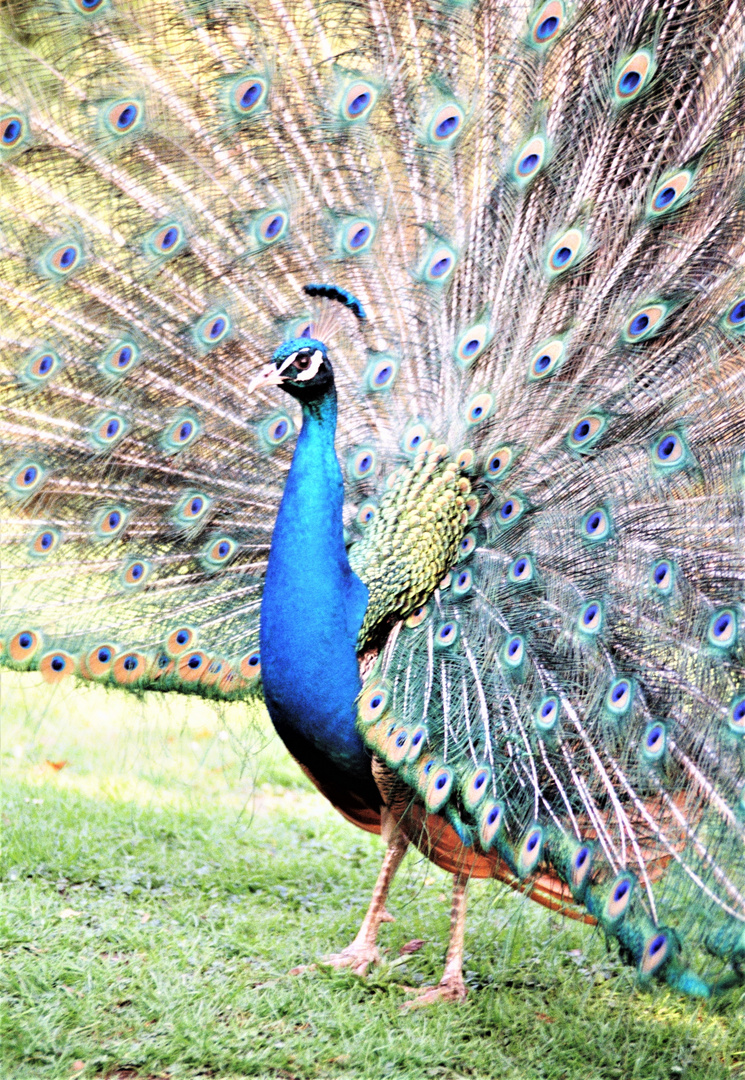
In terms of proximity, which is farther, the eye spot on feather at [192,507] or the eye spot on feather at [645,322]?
the eye spot on feather at [192,507]

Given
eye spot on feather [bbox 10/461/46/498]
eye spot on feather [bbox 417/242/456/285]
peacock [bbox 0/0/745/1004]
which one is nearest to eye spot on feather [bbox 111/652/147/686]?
peacock [bbox 0/0/745/1004]

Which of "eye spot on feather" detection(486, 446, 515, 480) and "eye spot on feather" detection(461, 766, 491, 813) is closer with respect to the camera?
"eye spot on feather" detection(461, 766, 491, 813)

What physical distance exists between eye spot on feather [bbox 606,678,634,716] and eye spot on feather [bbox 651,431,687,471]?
0.49m

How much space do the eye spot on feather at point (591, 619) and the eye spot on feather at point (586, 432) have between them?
0.37m

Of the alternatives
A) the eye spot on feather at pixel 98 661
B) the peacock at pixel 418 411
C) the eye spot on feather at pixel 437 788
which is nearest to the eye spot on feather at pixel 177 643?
the peacock at pixel 418 411

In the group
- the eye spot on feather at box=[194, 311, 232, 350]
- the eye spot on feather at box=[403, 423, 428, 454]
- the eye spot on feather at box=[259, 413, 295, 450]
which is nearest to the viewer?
the eye spot on feather at box=[403, 423, 428, 454]

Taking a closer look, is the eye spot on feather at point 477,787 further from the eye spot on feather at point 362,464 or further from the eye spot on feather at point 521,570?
the eye spot on feather at point 362,464

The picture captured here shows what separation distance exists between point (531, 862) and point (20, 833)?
1957 mm

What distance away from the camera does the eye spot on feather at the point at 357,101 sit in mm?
2990

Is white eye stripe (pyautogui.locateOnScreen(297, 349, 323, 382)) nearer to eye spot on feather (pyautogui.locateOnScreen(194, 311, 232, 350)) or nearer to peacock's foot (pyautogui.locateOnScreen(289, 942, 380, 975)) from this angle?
eye spot on feather (pyautogui.locateOnScreen(194, 311, 232, 350))

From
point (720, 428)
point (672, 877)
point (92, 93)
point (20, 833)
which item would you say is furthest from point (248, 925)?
point (92, 93)

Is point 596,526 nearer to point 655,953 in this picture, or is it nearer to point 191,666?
point 655,953

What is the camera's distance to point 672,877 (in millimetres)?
2350

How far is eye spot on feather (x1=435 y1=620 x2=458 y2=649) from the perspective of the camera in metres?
2.72
